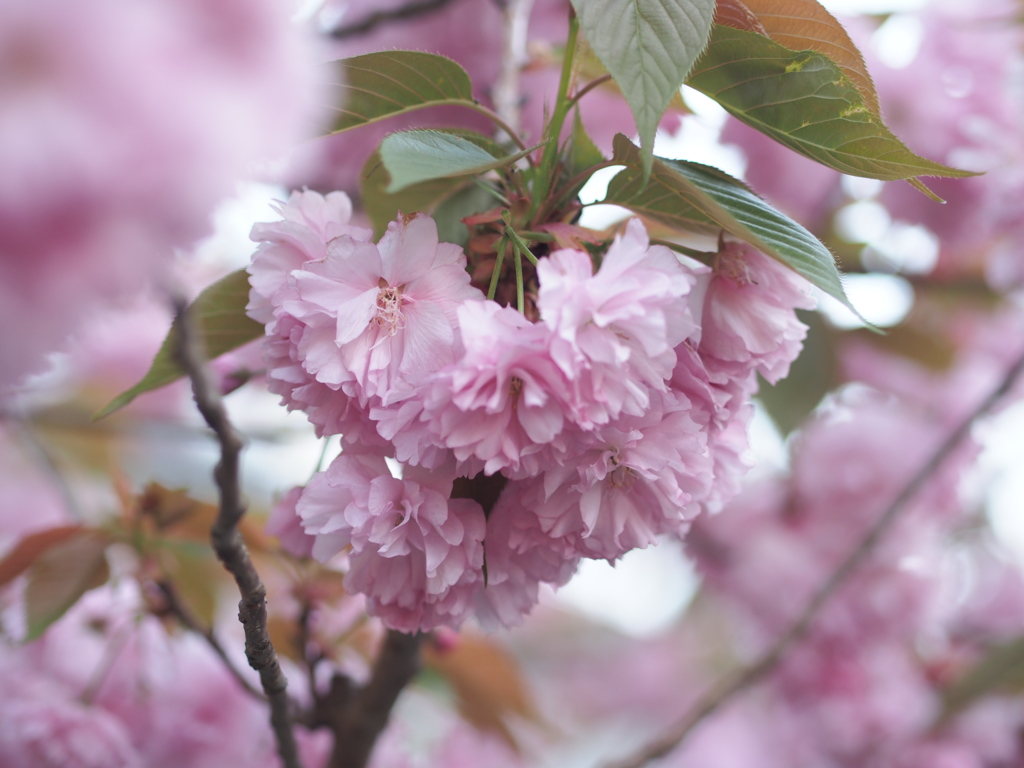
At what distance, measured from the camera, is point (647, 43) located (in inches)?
13.4

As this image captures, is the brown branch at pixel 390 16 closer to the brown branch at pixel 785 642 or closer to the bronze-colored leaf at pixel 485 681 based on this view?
the bronze-colored leaf at pixel 485 681

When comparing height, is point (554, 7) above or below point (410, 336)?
above

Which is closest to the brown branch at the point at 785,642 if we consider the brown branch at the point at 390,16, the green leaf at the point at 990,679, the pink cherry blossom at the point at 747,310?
the green leaf at the point at 990,679

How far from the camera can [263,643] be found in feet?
1.27

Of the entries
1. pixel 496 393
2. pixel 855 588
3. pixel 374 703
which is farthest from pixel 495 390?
pixel 855 588

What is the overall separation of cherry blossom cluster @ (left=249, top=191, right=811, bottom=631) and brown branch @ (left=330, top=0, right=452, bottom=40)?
0.49 meters

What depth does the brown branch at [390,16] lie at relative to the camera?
80 centimetres

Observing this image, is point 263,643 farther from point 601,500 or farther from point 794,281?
point 794,281

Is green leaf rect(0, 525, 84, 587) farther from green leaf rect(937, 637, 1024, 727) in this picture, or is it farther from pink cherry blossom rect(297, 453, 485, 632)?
green leaf rect(937, 637, 1024, 727)

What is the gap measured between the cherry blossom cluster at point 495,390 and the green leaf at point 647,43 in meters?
0.05

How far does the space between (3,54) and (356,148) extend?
2.18 ft

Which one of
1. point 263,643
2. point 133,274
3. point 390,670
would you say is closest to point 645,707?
point 390,670

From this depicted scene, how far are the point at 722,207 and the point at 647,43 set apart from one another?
3.2 inches

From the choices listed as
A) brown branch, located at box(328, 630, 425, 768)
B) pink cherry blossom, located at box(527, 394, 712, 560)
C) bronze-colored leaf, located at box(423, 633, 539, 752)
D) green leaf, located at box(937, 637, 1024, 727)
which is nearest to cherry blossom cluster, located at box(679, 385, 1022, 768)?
green leaf, located at box(937, 637, 1024, 727)
